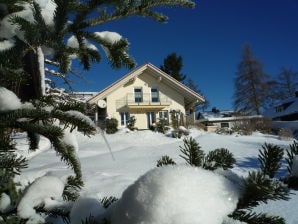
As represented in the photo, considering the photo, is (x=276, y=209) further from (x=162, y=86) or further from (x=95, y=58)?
(x=162, y=86)

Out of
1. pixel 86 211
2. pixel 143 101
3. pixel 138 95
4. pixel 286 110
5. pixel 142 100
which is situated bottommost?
pixel 86 211

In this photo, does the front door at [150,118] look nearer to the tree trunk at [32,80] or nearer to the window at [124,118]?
the window at [124,118]

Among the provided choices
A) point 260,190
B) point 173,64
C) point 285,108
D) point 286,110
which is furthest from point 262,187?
point 285,108

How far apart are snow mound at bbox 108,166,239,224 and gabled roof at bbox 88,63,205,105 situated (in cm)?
2347

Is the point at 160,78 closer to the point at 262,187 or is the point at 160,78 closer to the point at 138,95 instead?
the point at 138,95

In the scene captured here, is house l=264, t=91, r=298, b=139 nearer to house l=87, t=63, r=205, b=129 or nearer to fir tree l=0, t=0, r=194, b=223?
house l=87, t=63, r=205, b=129

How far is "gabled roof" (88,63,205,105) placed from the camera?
24172 mm

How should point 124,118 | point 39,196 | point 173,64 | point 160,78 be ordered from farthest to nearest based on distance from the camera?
point 173,64 < point 124,118 < point 160,78 < point 39,196

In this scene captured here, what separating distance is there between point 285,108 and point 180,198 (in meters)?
46.5

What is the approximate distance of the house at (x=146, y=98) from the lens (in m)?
25.1

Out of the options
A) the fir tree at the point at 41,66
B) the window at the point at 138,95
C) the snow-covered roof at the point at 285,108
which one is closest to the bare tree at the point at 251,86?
A: the snow-covered roof at the point at 285,108

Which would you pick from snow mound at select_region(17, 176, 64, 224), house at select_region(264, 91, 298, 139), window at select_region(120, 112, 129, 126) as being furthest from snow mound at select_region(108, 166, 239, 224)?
house at select_region(264, 91, 298, 139)

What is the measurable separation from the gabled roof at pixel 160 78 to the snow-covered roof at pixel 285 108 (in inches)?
→ 830

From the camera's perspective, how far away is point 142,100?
2628 centimetres
